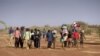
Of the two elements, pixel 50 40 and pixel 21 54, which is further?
pixel 50 40

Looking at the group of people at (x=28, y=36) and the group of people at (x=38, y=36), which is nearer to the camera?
the group of people at (x=28, y=36)

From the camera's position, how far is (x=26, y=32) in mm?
22734

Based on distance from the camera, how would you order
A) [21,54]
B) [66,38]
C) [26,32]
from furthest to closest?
[66,38] → [26,32] → [21,54]

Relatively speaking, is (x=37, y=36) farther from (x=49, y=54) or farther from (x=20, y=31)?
(x=49, y=54)

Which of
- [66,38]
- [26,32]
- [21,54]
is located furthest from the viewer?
[66,38]

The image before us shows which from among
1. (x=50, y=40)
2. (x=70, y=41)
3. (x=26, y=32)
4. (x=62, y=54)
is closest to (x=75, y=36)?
(x=70, y=41)

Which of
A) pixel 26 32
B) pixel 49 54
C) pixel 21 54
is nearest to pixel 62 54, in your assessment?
pixel 49 54

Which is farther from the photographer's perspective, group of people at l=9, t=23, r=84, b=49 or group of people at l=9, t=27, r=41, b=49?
group of people at l=9, t=23, r=84, b=49

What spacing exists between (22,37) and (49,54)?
4.53 meters

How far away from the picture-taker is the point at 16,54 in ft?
63.0

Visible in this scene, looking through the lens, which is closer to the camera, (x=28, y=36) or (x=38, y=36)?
(x=28, y=36)

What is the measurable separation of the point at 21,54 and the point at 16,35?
184 inches

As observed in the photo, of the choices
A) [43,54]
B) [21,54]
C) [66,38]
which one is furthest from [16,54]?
[66,38]

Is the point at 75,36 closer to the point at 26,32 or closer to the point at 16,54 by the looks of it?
the point at 26,32
